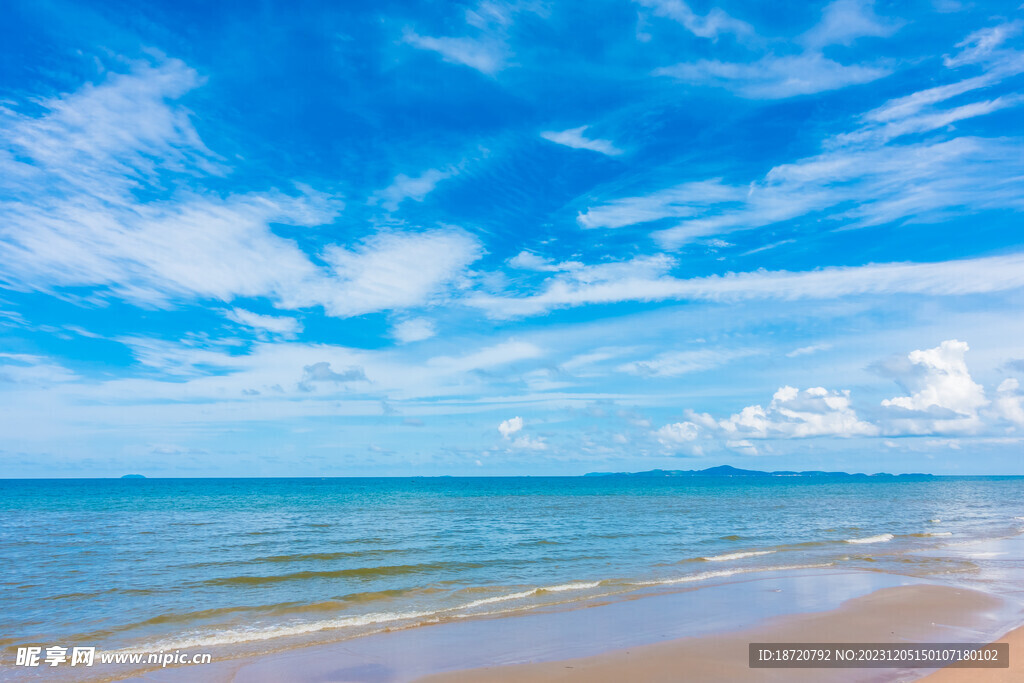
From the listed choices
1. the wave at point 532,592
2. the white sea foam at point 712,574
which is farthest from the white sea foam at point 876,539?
the wave at point 532,592

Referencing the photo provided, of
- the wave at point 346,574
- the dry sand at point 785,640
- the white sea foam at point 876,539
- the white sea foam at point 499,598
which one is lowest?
the white sea foam at point 876,539

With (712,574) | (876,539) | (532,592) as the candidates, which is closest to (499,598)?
(532,592)

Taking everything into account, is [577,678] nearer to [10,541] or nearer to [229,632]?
[229,632]

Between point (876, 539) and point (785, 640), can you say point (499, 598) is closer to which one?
point (785, 640)

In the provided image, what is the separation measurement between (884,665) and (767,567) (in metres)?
11.9

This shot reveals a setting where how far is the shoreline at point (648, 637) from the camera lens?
35.0 ft

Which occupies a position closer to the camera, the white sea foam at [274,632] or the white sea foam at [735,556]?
the white sea foam at [274,632]

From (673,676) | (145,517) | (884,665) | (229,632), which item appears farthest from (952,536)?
(145,517)

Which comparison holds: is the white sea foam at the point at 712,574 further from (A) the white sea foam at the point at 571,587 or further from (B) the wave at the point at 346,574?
(B) the wave at the point at 346,574

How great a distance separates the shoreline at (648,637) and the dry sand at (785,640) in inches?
0.9

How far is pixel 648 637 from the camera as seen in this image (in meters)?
12.8

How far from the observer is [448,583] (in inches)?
744

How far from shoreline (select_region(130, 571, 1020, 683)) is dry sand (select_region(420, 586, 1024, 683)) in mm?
23

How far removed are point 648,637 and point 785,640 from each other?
9.28ft
